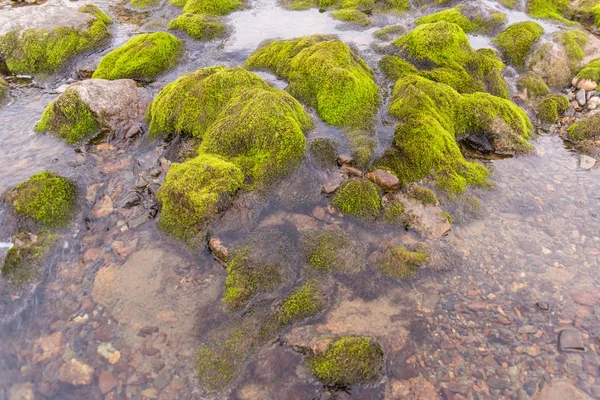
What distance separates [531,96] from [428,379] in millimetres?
9925

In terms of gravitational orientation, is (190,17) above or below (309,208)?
above

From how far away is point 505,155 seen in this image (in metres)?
9.66

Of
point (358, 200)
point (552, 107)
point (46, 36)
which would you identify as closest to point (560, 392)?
point (358, 200)

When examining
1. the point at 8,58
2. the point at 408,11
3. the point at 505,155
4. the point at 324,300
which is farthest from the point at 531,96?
the point at 8,58

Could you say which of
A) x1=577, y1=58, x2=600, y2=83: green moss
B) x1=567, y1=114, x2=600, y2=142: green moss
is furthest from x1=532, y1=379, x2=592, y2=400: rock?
x1=577, y1=58, x2=600, y2=83: green moss

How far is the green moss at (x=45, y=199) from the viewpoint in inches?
293

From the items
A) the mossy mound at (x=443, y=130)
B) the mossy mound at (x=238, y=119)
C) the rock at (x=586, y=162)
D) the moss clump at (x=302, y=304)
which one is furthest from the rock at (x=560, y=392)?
the rock at (x=586, y=162)

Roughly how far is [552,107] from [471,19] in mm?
6721

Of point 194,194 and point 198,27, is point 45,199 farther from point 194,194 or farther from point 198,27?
point 198,27

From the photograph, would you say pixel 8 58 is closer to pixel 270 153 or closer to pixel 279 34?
pixel 279 34

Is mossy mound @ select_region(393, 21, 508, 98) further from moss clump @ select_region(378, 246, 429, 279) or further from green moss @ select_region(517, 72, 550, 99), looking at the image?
moss clump @ select_region(378, 246, 429, 279)

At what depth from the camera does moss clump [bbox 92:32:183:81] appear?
11.9 m

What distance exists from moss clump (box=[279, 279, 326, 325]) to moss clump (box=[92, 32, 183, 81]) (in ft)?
30.2

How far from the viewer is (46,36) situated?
13492 millimetres
